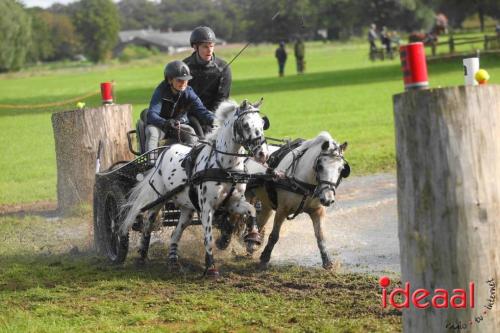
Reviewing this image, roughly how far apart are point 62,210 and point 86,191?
1.90 ft

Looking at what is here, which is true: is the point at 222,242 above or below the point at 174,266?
above

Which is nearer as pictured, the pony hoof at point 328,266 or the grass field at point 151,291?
the grass field at point 151,291

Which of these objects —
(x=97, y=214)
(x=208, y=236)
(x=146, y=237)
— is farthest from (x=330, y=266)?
(x=97, y=214)

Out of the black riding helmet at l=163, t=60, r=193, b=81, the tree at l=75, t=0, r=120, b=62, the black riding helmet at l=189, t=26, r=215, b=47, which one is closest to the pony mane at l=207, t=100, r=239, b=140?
the black riding helmet at l=163, t=60, r=193, b=81

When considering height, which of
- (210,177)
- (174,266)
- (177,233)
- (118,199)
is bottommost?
(174,266)

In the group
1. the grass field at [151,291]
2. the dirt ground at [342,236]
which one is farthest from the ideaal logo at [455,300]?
the dirt ground at [342,236]

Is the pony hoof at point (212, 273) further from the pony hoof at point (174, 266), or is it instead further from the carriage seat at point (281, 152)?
the carriage seat at point (281, 152)

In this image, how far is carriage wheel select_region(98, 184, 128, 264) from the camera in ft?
32.6

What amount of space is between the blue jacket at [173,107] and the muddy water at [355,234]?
6.04 feet

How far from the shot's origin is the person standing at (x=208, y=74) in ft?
34.9

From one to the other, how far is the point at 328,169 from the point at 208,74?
3077 millimetres

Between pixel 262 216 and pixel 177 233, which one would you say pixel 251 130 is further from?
pixel 177 233

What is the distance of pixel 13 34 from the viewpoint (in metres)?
52.0

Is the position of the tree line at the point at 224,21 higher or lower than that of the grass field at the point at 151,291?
higher
